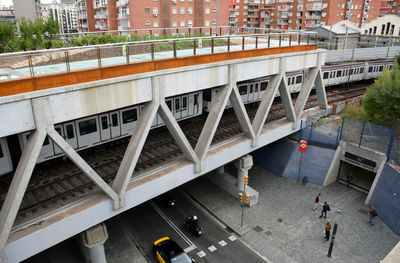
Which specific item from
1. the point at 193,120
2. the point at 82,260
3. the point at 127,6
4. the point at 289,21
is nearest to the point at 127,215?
the point at 82,260

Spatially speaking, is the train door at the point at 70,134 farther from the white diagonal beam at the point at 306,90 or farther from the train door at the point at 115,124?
the white diagonal beam at the point at 306,90

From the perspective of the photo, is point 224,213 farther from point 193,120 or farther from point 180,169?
point 193,120

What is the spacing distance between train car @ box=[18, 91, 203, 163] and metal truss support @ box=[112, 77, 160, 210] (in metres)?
4.84

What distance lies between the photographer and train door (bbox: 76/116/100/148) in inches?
599

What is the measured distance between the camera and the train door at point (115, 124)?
53.6ft

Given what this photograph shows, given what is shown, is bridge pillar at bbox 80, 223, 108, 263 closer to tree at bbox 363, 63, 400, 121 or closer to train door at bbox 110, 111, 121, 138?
train door at bbox 110, 111, 121, 138

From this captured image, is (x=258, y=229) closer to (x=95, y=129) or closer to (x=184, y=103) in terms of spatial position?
(x=184, y=103)

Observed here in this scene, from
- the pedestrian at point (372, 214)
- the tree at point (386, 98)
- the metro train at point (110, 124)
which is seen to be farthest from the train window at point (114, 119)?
the tree at point (386, 98)

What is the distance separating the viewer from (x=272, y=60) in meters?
16.1

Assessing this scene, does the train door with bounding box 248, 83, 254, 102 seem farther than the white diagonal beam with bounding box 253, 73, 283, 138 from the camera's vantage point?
Yes

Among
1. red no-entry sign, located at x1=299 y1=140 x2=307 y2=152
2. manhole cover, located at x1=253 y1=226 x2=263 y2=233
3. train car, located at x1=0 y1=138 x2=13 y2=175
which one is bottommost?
manhole cover, located at x1=253 y1=226 x2=263 y2=233

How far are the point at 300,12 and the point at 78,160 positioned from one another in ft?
228

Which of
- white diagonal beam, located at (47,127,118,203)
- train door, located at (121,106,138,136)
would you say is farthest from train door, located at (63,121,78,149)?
white diagonal beam, located at (47,127,118,203)

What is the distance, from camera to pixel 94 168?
15289 millimetres
